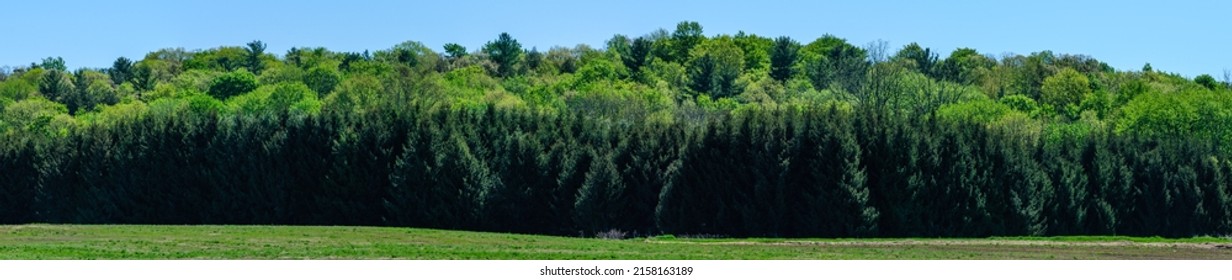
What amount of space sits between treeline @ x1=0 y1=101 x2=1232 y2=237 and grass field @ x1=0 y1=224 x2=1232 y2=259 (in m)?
5.63

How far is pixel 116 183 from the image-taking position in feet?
220

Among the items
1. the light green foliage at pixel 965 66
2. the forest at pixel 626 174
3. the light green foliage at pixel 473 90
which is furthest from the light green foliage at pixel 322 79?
the forest at pixel 626 174

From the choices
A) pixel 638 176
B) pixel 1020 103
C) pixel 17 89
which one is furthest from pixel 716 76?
pixel 638 176

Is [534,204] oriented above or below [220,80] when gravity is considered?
below

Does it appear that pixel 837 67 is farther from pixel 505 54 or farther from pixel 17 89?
pixel 17 89

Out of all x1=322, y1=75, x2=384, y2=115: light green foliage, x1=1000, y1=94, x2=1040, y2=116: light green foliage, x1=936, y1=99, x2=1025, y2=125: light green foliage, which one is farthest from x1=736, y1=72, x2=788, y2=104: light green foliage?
x1=322, y1=75, x2=384, y2=115: light green foliage

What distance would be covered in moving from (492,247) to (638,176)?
54.9 ft

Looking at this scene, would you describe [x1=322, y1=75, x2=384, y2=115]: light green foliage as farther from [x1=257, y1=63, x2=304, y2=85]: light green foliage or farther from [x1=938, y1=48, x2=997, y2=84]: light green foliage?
[x1=938, y1=48, x2=997, y2=84]: light green foliage

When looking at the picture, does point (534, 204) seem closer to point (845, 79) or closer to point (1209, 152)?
point (1209, 152)

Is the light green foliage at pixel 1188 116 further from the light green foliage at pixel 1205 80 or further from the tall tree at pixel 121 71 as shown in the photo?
the tall tree at pixel 121 71

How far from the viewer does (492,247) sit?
39.9 m

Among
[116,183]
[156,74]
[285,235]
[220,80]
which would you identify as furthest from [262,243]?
[156,74]

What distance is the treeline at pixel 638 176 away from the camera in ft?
171
